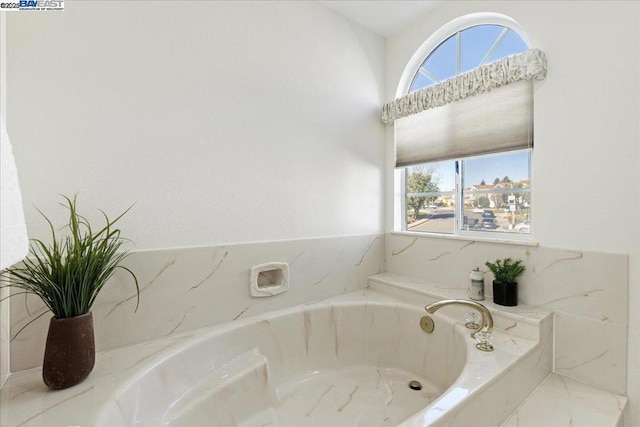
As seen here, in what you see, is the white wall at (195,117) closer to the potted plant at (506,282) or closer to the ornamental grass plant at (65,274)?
the ornamental grass plant at (65,274)

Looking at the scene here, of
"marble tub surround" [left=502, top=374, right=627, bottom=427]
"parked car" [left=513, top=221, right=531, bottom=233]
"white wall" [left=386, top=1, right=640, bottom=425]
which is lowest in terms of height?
"marble tub surround" [left=502, top=374, right=627, bottom=427]

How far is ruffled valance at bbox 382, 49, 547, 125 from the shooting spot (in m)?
1.48

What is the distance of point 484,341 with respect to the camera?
1310 mm

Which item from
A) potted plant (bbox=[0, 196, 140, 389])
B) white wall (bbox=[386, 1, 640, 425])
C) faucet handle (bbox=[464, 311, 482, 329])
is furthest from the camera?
faucet handle (bbox=[464, 311, 482, 329])

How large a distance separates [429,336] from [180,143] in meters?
1.69

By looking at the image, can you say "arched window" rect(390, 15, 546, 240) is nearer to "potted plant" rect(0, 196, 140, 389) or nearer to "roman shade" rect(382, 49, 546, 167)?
"roman shade" rect(382, 49, 546, 167)

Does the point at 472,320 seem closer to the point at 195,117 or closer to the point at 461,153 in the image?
the point at 461,153

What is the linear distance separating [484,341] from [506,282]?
1.28 ft

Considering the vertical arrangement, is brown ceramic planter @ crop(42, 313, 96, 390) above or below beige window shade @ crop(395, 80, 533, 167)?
below

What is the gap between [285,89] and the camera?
176 cm

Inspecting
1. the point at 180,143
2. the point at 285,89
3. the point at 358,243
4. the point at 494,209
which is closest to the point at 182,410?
the point at 180,143

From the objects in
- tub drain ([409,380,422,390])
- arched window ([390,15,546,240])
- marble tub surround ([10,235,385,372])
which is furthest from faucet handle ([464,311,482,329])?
marble tub surround ([10,235,385,372])

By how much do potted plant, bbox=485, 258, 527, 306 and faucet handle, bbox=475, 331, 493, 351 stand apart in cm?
27

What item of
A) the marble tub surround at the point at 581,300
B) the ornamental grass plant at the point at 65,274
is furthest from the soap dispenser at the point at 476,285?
the ornamental grass plant at the point at 65,274
